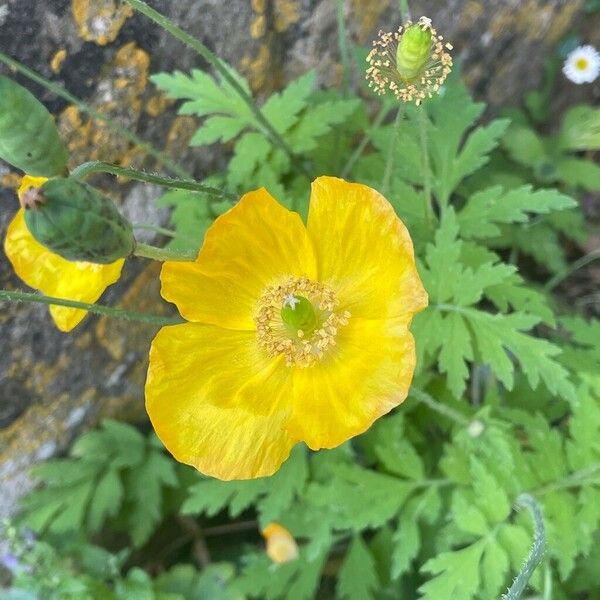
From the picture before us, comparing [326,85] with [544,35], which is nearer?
[326,85]

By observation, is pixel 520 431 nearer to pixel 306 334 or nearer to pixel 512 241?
pixel 512 241

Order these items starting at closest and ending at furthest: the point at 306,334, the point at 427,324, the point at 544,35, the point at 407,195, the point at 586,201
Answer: the point at 306,334 < the point at 427,324 < the point at 407,195 < the point at 544,35 < the point at 586,201

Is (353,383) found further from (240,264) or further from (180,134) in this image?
(180,134)

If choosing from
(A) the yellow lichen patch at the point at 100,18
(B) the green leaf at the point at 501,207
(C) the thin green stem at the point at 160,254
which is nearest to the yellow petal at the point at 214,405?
(C) the thin green stem at the point at 160,254

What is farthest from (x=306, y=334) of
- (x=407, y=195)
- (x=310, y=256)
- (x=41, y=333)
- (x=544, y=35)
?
(x=544, y=35)

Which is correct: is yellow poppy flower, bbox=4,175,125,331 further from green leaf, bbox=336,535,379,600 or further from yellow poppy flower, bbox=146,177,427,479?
green leaf, bbox=336,535,379,600

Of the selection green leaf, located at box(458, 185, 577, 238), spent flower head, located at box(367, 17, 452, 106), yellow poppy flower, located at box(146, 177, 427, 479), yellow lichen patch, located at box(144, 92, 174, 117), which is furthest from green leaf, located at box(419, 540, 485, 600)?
yellow lichen patch, located at box(144, 92, 174, 117)

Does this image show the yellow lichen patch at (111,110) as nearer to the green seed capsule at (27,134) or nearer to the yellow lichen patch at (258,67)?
the yellow lichen patch at (258,67)
